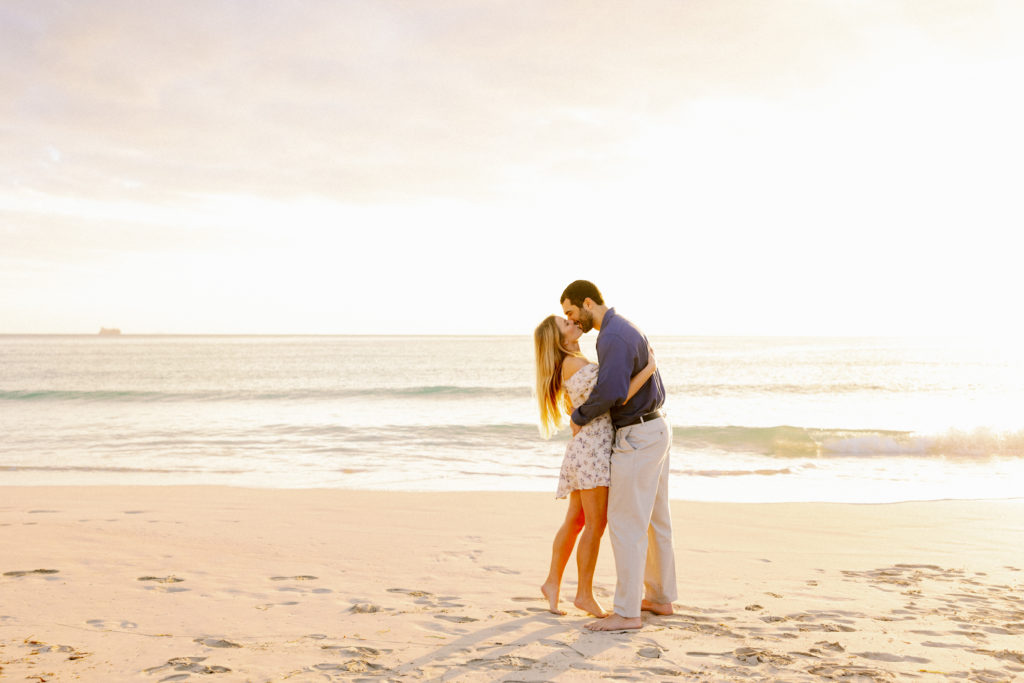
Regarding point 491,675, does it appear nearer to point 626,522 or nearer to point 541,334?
point 626,522

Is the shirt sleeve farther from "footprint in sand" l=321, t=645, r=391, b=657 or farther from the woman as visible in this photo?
"footprint in sand" l=321, t=645, r=391, b=657

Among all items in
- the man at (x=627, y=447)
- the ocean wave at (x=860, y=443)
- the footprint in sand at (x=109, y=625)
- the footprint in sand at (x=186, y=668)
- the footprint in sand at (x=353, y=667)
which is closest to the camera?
the footprint in sand at (x=186, y=668)

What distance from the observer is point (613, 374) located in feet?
13.1

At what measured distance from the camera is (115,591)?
4.65 m

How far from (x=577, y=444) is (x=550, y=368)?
510mm

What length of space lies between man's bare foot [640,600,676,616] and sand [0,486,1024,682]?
5 centimetres

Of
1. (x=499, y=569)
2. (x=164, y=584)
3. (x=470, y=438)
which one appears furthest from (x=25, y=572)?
(x=470, y=438)

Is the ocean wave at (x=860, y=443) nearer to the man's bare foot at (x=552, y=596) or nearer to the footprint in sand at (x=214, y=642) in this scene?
the man's bare foot at (x=552, y=596)

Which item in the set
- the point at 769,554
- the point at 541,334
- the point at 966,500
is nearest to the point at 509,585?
the point at 541,334

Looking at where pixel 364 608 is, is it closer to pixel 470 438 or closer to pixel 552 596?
pixel 552 596

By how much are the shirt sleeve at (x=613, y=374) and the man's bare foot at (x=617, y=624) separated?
4.17ft

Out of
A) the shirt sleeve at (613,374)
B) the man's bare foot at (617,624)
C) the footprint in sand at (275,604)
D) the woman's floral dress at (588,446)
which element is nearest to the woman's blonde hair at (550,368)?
the woman's floral dress at (588,446)

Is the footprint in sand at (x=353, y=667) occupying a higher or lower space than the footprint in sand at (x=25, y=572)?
higher

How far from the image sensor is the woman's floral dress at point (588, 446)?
4.27 metres
